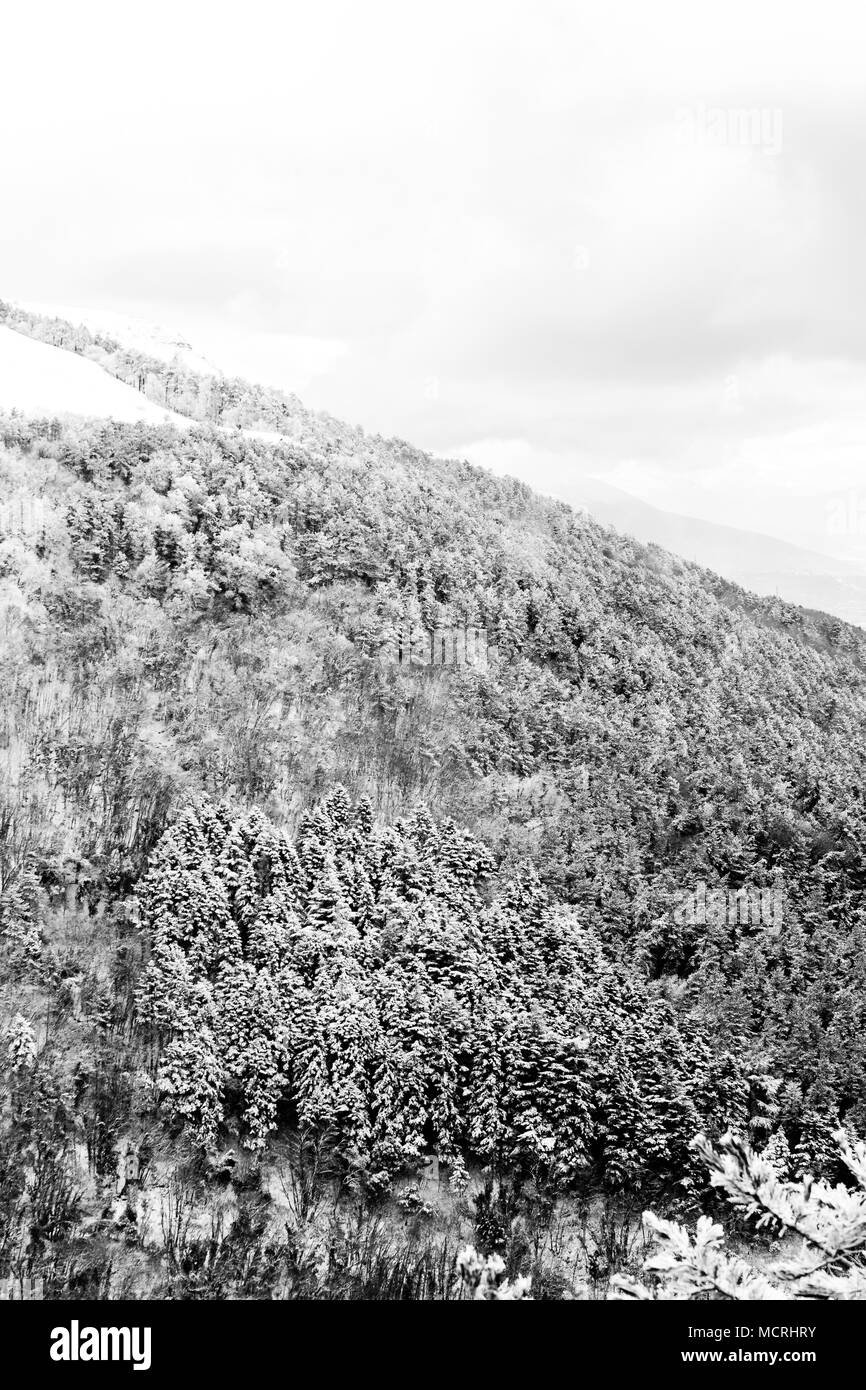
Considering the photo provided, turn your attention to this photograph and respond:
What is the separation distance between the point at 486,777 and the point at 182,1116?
678 inches

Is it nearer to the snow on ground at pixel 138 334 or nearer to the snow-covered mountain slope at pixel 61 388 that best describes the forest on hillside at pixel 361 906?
the snow-covered mountain slope at pixel 61 388

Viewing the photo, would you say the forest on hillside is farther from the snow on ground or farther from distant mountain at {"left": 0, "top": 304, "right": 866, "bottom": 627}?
the snow on ground

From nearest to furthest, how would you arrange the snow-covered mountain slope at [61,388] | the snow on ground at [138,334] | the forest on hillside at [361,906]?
1. the forest on hillside at [361,906]
2. the snow-covered mountain slope at [61,388]
3. the snow on ground at [138,334]

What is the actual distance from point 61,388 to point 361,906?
40182 mm

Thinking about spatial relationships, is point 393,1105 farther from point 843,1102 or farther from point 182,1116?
point 843,1102

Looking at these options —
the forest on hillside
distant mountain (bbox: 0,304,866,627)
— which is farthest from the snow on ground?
the forest on hillside

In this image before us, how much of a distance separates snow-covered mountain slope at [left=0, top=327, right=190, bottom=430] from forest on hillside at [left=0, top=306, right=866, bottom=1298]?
4.74 meters

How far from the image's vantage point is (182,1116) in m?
26.4

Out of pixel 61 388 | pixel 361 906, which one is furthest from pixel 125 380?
pixel 361 906

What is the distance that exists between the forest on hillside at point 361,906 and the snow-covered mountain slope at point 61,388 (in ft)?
15.6

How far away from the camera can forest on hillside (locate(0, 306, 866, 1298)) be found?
25.8 metres

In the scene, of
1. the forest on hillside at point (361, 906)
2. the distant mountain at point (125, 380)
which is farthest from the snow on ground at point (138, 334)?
the forest on hillside at point (361, 906)

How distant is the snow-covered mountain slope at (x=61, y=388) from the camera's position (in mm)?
50344
